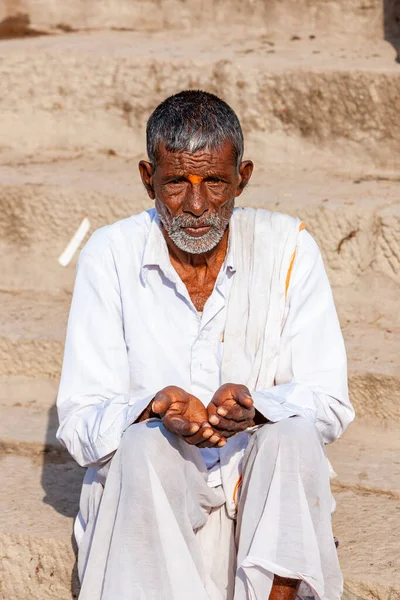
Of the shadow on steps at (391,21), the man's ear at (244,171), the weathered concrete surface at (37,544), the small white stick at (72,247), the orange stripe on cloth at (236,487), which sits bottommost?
the weathered concrete surface at (37,544)

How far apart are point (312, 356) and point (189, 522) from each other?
24.8 inches

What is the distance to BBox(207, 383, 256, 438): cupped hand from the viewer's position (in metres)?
2.66

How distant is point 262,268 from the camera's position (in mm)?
3113

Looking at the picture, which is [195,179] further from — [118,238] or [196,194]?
[118,238]

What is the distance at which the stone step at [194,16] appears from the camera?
507 centimetres

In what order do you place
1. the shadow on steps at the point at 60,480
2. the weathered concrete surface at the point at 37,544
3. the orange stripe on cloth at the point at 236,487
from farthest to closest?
the shadow on steps at the point at 60,480
the weathered concrete surface at the point at 37,544
the orange stripe on cloth at the point at 236,487

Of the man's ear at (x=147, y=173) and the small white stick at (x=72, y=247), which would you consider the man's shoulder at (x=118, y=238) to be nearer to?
the man's ear at (x=147, y=173)

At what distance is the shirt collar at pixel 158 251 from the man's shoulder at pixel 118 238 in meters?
0.03

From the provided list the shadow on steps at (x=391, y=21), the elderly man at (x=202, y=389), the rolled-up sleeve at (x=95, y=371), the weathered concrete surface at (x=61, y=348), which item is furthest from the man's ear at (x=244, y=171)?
the shadow on steps at (x=391, y=21)

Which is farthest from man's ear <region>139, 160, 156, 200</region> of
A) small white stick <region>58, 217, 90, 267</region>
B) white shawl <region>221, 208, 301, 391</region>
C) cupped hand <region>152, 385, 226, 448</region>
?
small white stick <region>58, 217, 90, 267</region>

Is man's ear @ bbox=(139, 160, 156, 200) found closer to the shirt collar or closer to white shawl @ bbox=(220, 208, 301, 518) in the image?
the shirt collar

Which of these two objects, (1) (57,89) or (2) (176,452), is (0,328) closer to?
(1) (57,89)

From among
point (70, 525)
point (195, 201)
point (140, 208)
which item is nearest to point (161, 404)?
point (195, 201)

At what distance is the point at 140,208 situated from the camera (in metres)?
4.52
